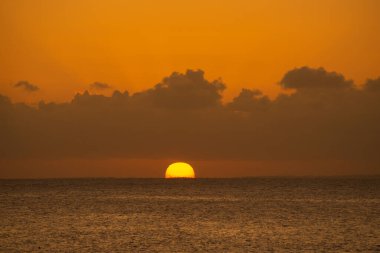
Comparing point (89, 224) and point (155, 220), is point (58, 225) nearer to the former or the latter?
point (89, 224)

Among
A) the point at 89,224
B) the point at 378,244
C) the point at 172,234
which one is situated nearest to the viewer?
the point at 378,244

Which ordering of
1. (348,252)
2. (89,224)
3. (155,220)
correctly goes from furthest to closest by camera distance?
(155,220)
(89,224)
(348,252)

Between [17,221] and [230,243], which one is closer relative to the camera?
[230,243]

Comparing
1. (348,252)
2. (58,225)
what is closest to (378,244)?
(348,252)

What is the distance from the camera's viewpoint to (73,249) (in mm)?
40062

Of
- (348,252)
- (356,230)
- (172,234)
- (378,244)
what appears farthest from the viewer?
(356,230)

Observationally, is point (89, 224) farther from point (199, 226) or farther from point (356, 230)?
point (356, 230)

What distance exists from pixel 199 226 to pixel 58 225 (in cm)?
1407

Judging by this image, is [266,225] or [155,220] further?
[155,220]

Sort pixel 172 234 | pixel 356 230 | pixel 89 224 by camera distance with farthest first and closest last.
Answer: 1. pixel 89 224
2. pixel 356 230
3. pixel 172 234

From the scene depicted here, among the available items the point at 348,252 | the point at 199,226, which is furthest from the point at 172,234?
the point at 348,252

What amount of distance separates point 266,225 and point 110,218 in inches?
761

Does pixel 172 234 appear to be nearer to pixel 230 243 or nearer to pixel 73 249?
pixel 230 243

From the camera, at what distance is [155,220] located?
6575 centimetres
